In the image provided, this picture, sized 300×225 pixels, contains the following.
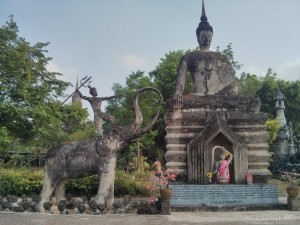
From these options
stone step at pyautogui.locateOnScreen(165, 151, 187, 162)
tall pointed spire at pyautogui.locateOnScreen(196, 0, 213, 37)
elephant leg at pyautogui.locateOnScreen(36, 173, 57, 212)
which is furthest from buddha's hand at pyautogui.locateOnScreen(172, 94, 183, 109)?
Result: elephant leg at pyautogui.locateOnScreen(36, 173, 57, 212)

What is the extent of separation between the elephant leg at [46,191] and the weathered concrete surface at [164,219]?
103 cm

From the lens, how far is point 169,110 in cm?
1161

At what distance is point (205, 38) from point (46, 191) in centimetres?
795

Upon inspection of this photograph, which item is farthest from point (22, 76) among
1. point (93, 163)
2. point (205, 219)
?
point (205, 219)

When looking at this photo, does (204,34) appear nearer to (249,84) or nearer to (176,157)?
(176,157)

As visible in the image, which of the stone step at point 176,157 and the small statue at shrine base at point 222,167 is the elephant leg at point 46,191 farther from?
the small statue at shrine base at point 222,167

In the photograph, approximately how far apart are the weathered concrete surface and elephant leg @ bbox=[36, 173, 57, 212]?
3.39 ft

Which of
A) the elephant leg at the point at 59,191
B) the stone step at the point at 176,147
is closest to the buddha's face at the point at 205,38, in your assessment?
the stone step at the point at 176,147

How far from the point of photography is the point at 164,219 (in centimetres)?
789

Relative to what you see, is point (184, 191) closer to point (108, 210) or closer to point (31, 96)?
point (108, 210)

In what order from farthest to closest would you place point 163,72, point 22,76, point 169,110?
point 163,72
point 22,76
point 169,110

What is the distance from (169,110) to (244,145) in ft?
8.68

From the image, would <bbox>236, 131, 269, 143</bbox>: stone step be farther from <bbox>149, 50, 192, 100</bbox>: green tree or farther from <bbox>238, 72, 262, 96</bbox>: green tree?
<bbox>238, 72, 262, 96</bbox>: green tree

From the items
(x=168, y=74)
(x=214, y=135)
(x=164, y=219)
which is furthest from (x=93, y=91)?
(x=168, y=74)
